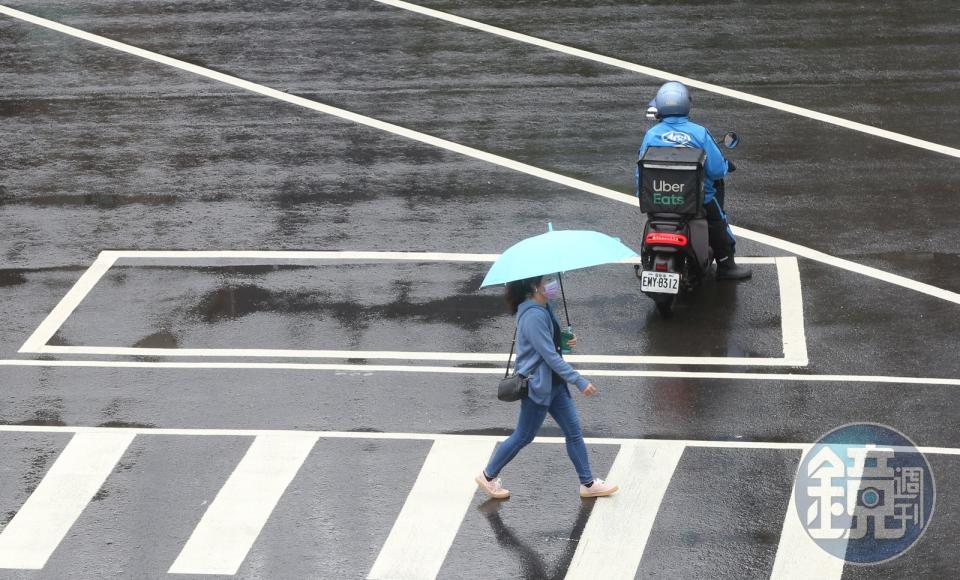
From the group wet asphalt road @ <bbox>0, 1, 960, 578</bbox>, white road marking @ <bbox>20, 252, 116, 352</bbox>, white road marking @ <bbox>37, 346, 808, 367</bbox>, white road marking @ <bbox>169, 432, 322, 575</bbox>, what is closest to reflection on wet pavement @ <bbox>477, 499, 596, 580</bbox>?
wet asphalt road @ <bbox>0, 1, 960, 578</bbox>

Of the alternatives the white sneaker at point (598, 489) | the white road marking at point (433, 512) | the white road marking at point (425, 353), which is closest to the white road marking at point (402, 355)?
the white road marking at point (425, 353)

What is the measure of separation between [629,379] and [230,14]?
14.5 meters

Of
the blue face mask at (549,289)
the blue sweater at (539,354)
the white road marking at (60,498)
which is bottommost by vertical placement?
the white road marking at (60,498)

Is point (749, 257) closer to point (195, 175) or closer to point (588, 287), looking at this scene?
point (588, 287)

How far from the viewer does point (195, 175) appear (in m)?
18.4

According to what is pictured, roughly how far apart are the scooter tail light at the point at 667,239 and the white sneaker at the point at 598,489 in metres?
3.75

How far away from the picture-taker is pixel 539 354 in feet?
35.0

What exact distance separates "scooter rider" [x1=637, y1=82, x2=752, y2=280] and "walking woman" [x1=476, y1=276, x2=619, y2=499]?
13.0ft

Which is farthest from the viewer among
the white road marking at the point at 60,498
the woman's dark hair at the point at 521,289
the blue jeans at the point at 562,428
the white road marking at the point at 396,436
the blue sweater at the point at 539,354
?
the white road marking at the point at 396,436

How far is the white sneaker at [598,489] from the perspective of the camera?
36.0ft

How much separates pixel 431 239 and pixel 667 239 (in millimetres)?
3242

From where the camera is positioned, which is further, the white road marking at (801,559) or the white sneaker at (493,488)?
the white sneaker at (493,488)

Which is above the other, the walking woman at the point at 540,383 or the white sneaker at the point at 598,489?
the walking woman at the point at 540,383

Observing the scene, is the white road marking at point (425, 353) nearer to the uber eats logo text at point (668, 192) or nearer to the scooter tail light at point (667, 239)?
the scooter tail light at point (667, 239)
